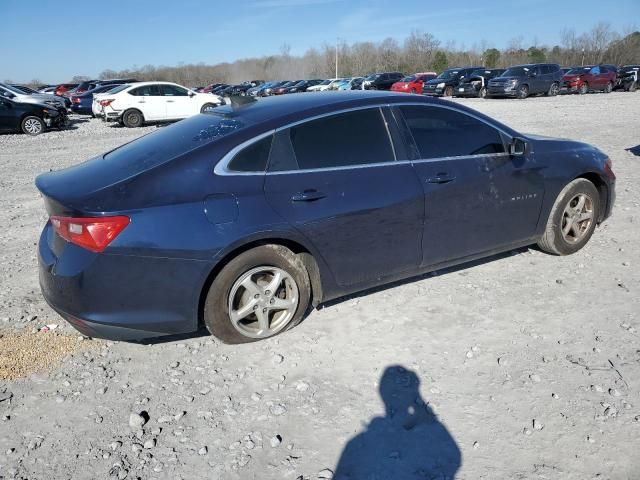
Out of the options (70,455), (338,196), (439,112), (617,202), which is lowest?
(70,455)

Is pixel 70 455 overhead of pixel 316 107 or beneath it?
beneath

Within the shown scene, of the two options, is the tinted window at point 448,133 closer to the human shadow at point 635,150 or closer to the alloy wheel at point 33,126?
the human shadow at point 635,150

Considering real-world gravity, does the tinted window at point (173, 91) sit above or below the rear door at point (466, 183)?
above

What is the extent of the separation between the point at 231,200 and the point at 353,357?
4.29 feet

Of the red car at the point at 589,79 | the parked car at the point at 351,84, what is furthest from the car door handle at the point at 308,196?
the parked car at the point at 351,84

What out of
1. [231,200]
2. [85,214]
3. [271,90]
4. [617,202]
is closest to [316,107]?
[231,200]

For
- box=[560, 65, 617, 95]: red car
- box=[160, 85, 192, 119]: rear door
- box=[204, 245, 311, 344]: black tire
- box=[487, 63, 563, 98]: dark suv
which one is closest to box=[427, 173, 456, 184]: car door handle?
box=[204, 245, 311, 344]: black tire

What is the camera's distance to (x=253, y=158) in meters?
3.19

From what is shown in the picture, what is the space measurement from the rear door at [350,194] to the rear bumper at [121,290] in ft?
2.54

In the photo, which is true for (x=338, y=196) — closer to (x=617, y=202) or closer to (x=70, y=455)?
(x=70, y=455)

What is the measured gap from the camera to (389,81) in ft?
118

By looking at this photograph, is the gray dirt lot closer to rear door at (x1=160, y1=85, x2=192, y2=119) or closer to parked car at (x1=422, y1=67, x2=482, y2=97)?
rear door at (x1=160, y1=85, x2=192, y2=119)

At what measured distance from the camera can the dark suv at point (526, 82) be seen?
25.9 m

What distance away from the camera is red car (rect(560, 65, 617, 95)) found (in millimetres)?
28438
